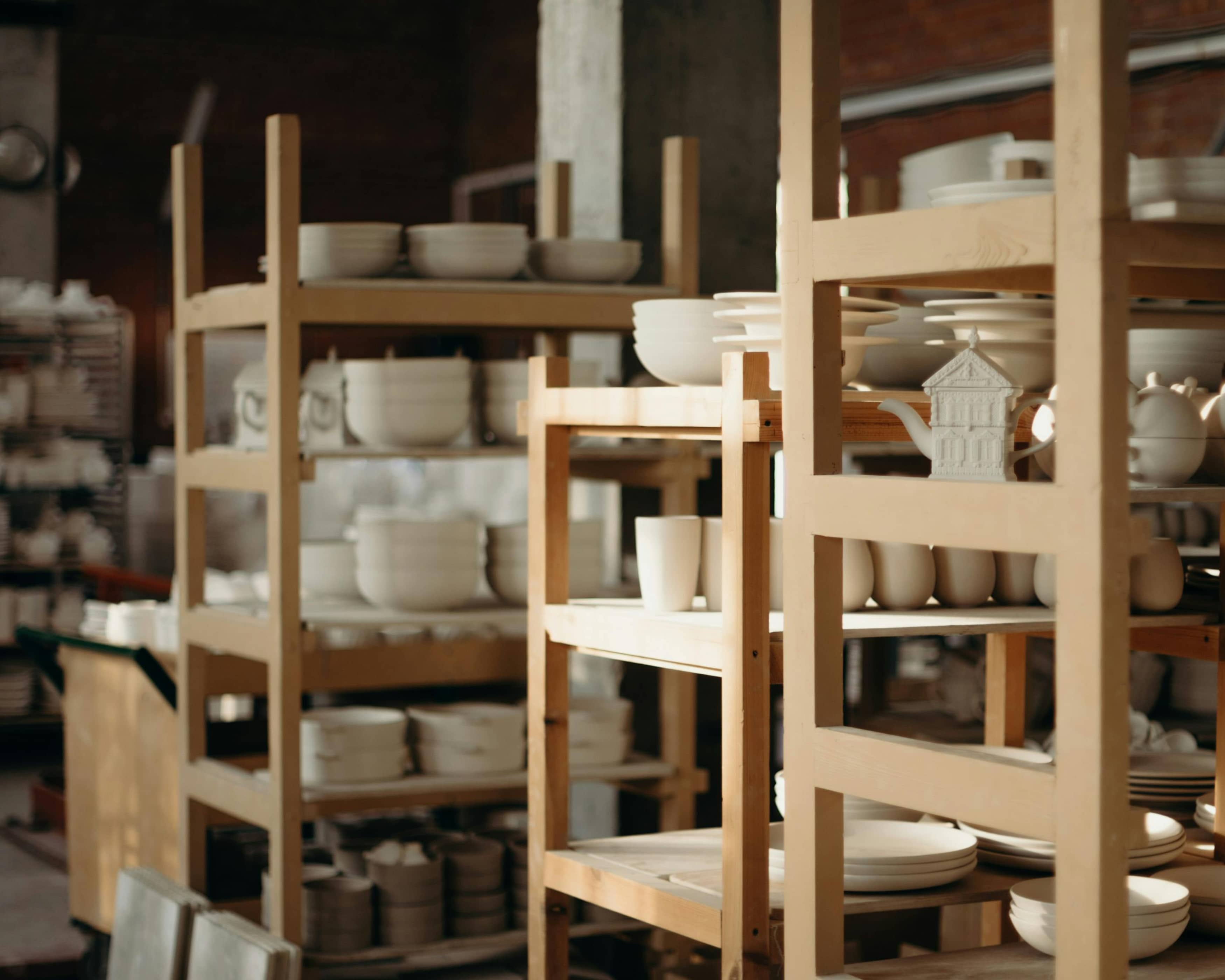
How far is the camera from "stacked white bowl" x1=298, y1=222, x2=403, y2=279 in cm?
338

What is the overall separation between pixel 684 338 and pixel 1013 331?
0.49 metres

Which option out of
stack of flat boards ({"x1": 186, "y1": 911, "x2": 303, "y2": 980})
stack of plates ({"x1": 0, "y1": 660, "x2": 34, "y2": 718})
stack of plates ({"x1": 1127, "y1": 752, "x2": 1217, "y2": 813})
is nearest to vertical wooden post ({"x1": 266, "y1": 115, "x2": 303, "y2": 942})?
stack of flat boards ({"x1": 186, "y1": 911, "x2": 303, "y2": 980})

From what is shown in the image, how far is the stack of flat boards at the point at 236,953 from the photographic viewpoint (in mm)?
2963

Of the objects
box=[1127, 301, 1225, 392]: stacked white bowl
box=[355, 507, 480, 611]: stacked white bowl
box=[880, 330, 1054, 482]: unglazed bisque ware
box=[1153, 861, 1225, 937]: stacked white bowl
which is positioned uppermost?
box=[1127, 301, 1225, 392]: stacked white bowl

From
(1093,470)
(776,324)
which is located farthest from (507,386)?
(1093,470)

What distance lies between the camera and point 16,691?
702 cm

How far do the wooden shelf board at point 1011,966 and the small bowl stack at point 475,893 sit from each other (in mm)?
1596

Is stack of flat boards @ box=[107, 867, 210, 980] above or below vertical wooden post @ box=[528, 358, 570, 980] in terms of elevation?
below

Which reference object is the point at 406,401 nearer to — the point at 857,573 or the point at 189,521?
the point at 189,521

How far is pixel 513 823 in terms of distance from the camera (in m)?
4.34

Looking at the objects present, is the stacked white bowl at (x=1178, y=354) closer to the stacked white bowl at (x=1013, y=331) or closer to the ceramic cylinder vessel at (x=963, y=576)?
the stacked white bowl at (x=1013, y=331)

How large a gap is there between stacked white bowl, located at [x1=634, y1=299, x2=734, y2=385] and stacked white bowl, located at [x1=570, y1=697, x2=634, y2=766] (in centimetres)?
126

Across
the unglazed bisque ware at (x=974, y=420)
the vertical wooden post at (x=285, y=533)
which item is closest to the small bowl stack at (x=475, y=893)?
the vertical wooden post at (x=285, y=533)

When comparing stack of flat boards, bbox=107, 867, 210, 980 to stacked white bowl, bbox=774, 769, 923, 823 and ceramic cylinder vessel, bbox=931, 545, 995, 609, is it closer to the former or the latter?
stacked white bowl, bbox=774, 769, 923, 823
